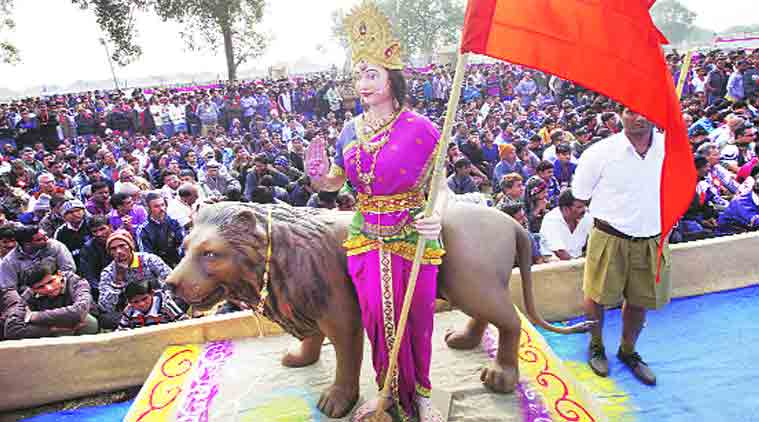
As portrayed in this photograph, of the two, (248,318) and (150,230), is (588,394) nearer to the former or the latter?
(248,318)

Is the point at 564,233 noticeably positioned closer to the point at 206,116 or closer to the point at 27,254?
the point at 27,254

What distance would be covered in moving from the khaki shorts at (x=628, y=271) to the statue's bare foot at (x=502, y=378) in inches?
33.0

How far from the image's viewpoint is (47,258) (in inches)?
162

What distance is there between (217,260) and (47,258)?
9.23 feet

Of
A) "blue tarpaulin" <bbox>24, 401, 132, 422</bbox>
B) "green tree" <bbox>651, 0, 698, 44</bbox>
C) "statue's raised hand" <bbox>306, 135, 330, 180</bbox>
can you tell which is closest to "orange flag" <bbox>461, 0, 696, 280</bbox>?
"statue's raised hand" <bbox>306, 135, 330, 180</bbox>

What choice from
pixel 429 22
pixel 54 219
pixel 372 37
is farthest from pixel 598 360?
pixel 429 22

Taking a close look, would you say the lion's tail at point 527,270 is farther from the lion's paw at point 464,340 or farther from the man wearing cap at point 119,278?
the man wearing cap at point 119,278

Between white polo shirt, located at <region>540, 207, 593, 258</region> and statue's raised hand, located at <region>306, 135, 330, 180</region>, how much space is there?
264 centimetres

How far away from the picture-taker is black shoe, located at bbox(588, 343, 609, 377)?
3.20 m

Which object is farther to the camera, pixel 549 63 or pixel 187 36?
pixel 187 36

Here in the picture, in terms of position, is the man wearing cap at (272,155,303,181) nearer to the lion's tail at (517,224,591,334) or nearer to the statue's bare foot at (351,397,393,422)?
the lion's tail at (517,224,591,334)

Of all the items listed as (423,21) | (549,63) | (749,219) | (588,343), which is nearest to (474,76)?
(749,219)

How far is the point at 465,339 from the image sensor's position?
3133 mm

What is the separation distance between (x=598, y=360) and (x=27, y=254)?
15.0 feet
